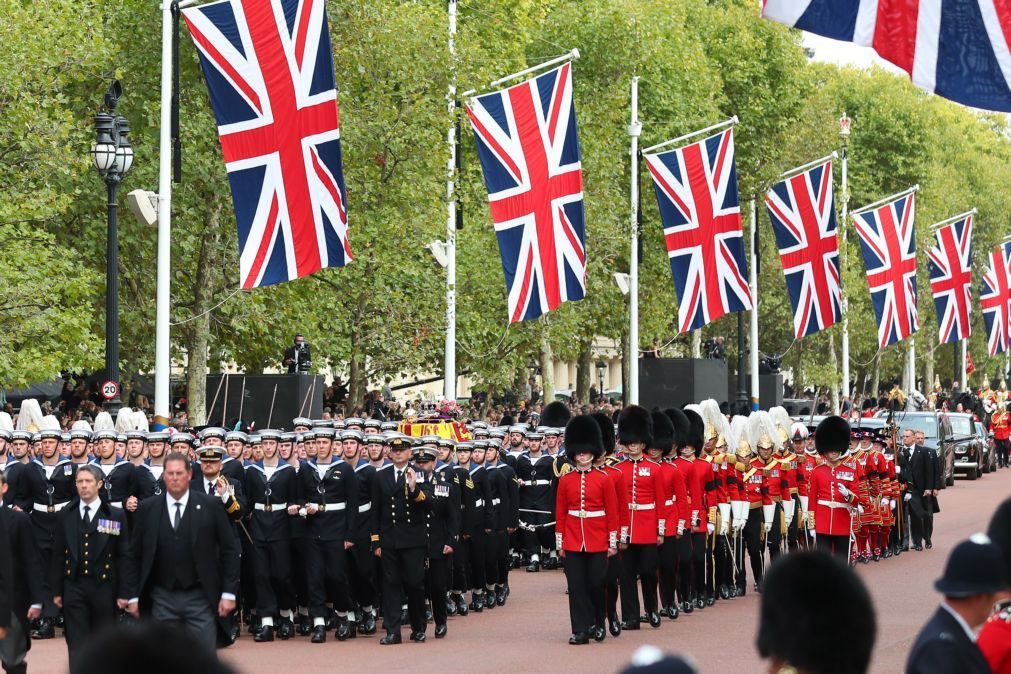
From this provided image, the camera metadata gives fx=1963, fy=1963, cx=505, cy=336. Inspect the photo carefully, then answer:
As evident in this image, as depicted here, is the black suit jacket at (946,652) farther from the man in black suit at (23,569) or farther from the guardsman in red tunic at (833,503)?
the guardsman in red tunic at (833,503)

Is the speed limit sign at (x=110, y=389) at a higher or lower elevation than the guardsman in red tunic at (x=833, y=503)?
higher

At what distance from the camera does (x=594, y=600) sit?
52.6 feet

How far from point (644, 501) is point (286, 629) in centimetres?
330

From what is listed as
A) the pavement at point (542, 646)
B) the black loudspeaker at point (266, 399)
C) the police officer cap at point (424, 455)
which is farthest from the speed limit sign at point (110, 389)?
the police officer cap at point (424, 455)

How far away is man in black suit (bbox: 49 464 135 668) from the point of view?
42.5 ft

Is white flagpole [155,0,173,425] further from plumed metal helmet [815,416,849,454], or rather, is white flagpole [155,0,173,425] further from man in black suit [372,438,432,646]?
plumed metal helmet [815,416,849,454]

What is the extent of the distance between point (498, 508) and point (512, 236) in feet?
23.9

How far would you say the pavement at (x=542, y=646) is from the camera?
1453 cm

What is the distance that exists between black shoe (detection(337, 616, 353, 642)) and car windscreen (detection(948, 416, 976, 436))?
30.1 metres

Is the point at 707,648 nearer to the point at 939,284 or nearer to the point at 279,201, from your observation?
the point at 279,201

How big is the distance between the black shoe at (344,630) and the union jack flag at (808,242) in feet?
74.3

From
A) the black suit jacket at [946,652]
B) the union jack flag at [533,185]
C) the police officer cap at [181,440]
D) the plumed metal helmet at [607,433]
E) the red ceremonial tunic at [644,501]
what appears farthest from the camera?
the union jack flag at [533,185]

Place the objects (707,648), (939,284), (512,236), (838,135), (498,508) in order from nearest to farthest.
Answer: (707,648)
(498,508)
(512,236)
(939,284)
(838,135)

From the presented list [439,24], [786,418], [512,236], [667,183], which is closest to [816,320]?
[667,183]
